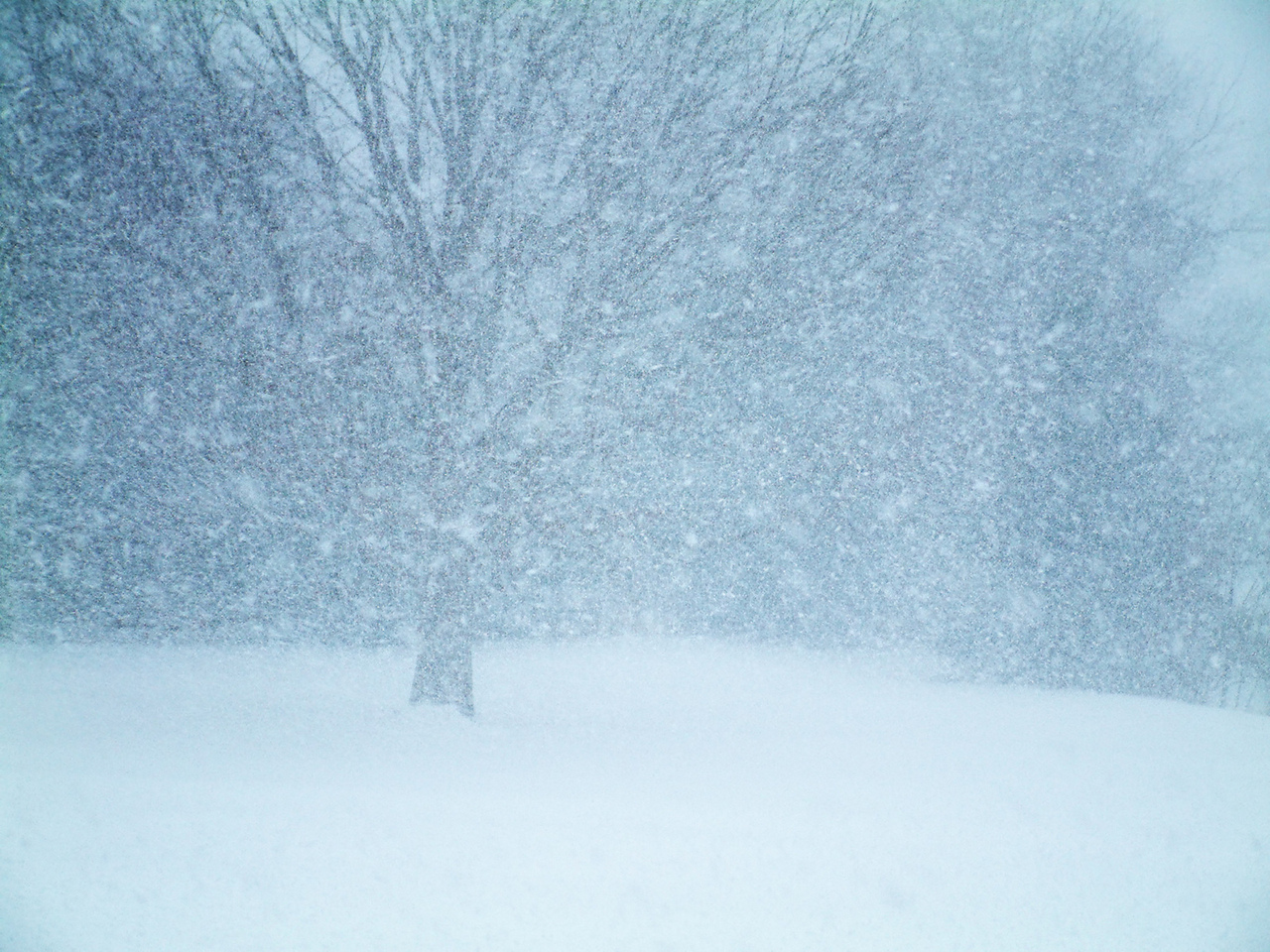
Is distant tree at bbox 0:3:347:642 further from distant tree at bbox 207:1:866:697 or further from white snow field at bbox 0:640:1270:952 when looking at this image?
white snow field at bbox 0:640:1270:952

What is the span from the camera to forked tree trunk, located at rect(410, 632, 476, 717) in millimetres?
4719

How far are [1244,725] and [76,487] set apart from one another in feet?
26.3

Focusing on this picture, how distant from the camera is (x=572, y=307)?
4.73 m

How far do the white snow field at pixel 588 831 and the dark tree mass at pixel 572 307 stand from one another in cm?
121

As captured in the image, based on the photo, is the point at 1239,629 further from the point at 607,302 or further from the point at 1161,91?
the point at 607,302

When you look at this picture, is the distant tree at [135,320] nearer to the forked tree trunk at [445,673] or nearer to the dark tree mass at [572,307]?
the dark tree mass at [572,307]

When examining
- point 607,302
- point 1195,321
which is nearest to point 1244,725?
point 1195,321

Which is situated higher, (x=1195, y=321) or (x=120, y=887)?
(x=1195, y=321)

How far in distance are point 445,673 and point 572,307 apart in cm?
217

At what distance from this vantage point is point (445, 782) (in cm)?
342

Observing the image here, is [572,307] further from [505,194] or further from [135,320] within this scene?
[135,320]

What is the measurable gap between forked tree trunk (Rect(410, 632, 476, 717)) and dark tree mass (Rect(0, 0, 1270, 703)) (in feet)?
0.16

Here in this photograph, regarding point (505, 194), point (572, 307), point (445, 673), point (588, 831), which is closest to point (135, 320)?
point (505, 194)

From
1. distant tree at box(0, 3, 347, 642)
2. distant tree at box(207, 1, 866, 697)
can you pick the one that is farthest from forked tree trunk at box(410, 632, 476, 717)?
distant tree at box(0, 3, 347, 642)
